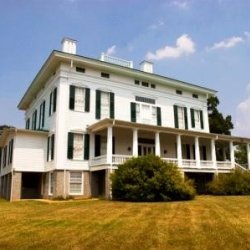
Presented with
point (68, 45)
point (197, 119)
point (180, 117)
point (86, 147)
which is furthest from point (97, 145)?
point (197, 119)

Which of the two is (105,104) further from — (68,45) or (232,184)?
(232,184)

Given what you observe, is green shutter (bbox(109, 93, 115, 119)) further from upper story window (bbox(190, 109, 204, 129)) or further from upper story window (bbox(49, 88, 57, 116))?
upper story window (bbox(190, 109, 204, 129))

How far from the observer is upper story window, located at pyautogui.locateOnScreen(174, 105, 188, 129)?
2917cm

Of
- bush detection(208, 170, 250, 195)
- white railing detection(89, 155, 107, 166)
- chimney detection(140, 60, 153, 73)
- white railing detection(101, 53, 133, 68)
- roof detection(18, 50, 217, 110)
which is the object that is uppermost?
chimney detection(140, 60, 153, 73)

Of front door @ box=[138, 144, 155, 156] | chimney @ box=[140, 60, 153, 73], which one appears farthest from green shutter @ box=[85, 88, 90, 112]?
chimney @ box=[140, 60, 153, 73]

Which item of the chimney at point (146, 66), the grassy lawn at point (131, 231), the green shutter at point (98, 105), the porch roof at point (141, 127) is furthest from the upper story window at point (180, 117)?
the grassy lawn at point (131, 231)

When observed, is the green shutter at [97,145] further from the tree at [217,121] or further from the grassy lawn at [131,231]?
the tree at [217,121]

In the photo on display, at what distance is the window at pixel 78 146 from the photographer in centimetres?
2280

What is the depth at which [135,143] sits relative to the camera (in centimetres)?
2219

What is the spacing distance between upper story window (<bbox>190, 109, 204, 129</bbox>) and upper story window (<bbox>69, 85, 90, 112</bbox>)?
11.2 m

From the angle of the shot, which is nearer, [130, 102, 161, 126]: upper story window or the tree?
[130, 102, 161, 126]: upper story window

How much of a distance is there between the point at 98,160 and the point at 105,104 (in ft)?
16.3

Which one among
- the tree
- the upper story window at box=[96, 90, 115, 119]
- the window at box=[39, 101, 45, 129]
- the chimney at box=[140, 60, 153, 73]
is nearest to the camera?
the upper story window at box=[96, 90, 115, 119]

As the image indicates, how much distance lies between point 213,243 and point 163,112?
71.2 ft
